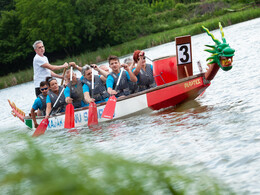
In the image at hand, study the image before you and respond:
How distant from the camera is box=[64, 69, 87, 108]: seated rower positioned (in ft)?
24.8

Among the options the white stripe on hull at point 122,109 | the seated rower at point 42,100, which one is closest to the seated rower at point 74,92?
the white stripe on hull at point 122,109

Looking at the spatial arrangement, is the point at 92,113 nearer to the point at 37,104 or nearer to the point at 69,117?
the point at 69,117

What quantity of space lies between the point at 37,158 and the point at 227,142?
3623mm

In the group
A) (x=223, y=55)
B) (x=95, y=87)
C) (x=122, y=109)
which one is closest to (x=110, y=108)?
(x=122, y=109)

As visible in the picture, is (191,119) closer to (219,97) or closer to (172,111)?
(172,111)

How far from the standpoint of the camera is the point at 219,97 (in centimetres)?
736

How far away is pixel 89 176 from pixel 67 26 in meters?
39.0

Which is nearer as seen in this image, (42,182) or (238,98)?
(42,182)

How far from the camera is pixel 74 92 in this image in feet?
25.5

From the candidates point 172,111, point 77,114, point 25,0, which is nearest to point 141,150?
point 172,111

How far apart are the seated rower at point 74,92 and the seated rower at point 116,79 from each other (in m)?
0.82

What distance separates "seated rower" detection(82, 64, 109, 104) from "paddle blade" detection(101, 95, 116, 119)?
1.85ft

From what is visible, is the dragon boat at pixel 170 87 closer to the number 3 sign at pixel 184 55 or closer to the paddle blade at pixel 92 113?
the number 3 sign at pixel 184 55

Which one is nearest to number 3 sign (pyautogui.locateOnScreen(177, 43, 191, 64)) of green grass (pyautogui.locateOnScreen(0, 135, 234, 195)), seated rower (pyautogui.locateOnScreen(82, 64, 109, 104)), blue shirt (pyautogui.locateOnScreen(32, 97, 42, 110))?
seated rower (pyautogui.locateOnScreen(82, 64, 109, 104))
